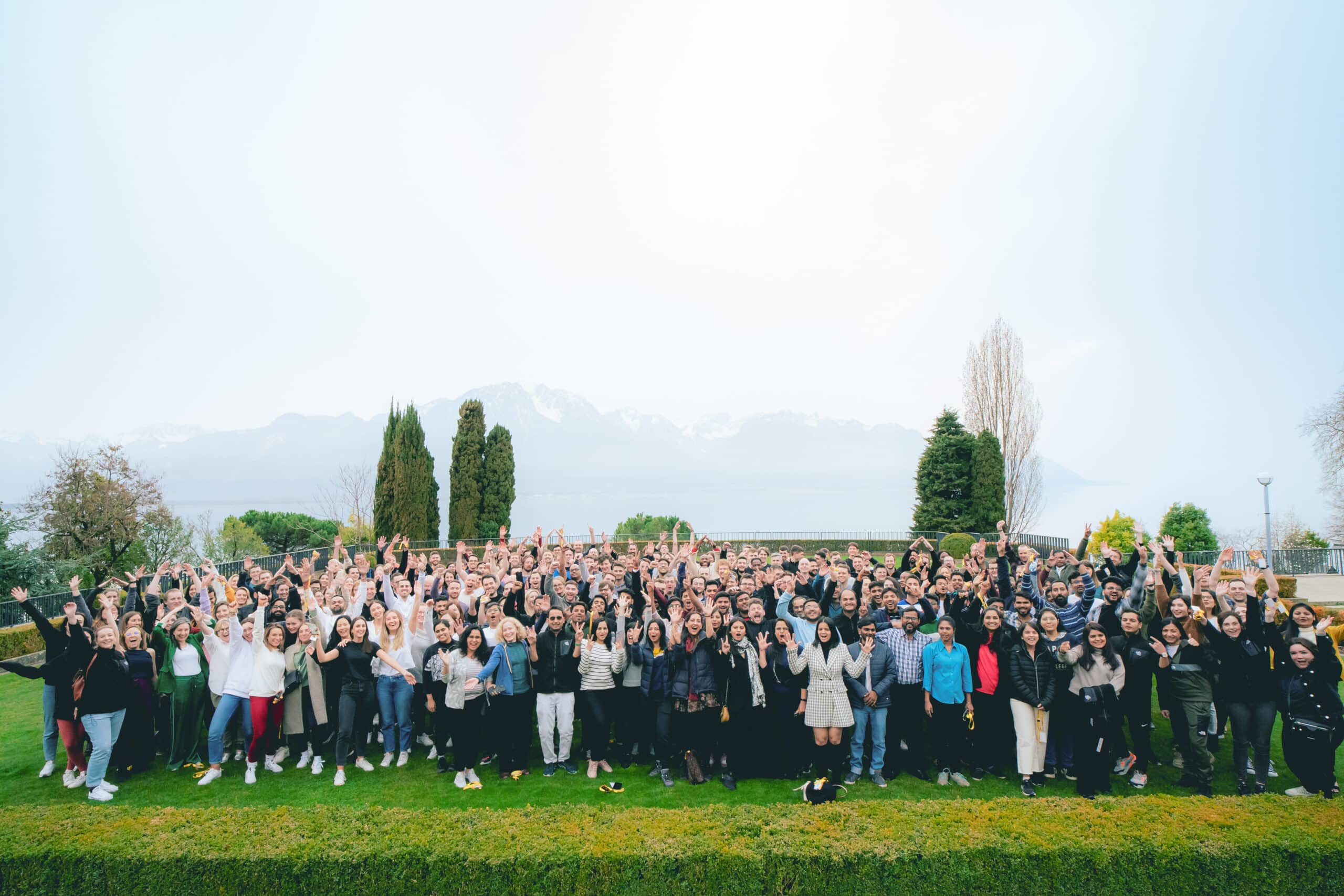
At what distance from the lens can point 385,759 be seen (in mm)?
7547

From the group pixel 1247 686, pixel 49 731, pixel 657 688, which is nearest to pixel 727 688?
pixel 657 688

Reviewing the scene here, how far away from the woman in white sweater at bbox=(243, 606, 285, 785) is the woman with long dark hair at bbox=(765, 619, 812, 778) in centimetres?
510

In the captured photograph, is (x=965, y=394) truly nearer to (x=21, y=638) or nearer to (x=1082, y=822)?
(x=1082, y=822)

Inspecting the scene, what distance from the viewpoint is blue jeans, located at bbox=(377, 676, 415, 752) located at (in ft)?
23.8

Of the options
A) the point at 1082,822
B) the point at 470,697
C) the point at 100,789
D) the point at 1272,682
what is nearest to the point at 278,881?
the point at 470,697

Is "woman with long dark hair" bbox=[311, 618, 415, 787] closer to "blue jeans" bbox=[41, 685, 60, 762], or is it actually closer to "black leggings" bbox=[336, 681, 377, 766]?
"black leggings" bbox=[336, 681, 377, 766]

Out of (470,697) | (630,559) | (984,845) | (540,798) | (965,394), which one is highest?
(965,394)

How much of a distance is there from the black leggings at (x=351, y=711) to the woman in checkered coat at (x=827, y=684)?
4467 mm

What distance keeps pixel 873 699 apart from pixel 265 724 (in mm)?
6352

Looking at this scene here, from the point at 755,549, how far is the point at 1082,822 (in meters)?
7.57

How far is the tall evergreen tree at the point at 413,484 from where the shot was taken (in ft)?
94.7

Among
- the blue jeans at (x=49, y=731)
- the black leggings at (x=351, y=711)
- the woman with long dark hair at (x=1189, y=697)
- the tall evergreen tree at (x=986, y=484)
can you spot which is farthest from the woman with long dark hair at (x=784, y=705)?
the tall evergreen tree at (x=986, y=484)

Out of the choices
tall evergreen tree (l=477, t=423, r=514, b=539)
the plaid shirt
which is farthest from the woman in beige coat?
tall evergreen tree (l=477, t=423, r=514, b=539)

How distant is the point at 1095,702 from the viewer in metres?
6.49
